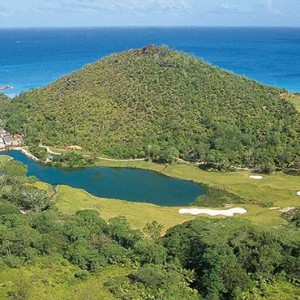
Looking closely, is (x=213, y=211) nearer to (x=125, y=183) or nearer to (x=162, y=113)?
(x=125, y=183)

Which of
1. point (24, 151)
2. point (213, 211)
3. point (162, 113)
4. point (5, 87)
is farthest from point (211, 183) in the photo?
point (5, 87)


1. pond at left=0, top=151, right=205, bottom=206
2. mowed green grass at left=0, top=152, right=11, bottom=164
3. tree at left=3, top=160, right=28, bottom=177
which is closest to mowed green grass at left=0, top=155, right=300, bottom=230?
pond at left=0, top=151, right=205, bottom=206

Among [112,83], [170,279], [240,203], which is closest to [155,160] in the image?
[240,203]

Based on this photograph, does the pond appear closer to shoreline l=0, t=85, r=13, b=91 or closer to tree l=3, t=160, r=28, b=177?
tree l=3, t=160, r=28, b=177

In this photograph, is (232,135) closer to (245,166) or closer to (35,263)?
(245,166)

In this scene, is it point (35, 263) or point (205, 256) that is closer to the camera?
point (205, 256)

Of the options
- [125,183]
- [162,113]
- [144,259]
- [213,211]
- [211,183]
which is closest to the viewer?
[144,259]

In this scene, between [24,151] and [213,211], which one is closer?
[213,211]

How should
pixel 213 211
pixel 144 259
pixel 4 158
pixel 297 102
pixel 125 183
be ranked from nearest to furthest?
pixel 144 259
pixel 213 211
pixel 125 183
pixel 4 158
pixel 297 102

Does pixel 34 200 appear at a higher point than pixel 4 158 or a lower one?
higher
